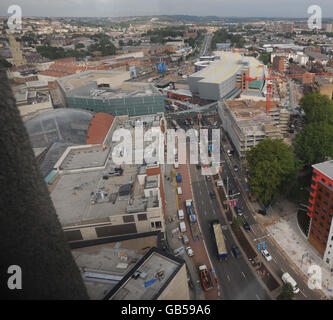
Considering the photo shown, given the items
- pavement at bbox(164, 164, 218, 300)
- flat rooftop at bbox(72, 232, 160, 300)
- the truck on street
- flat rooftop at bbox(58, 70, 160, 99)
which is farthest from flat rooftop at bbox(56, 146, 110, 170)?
flat rooftop at bbox(58, 70, 160, 99)

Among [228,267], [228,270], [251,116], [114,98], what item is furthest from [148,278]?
[114,98]

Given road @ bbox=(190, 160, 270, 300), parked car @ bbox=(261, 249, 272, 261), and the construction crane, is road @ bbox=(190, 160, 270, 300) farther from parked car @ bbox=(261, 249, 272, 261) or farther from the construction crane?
the construction crane

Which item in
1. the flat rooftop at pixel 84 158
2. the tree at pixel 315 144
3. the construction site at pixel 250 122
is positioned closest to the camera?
the flat rooftop at pixel 84 158

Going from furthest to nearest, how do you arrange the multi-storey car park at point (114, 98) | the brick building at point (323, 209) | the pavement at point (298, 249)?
the multi-storey car park at point (114, 98) → the pavement at point (298, 249) → the brick building at point (323, 209)

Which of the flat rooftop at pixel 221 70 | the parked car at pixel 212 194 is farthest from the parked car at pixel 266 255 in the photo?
the flat rooftop at pixel 221 70

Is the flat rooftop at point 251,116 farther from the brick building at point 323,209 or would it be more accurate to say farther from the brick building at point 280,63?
the brick building at point 280,63

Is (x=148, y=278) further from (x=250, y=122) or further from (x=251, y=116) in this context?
(x=251, y=116)
